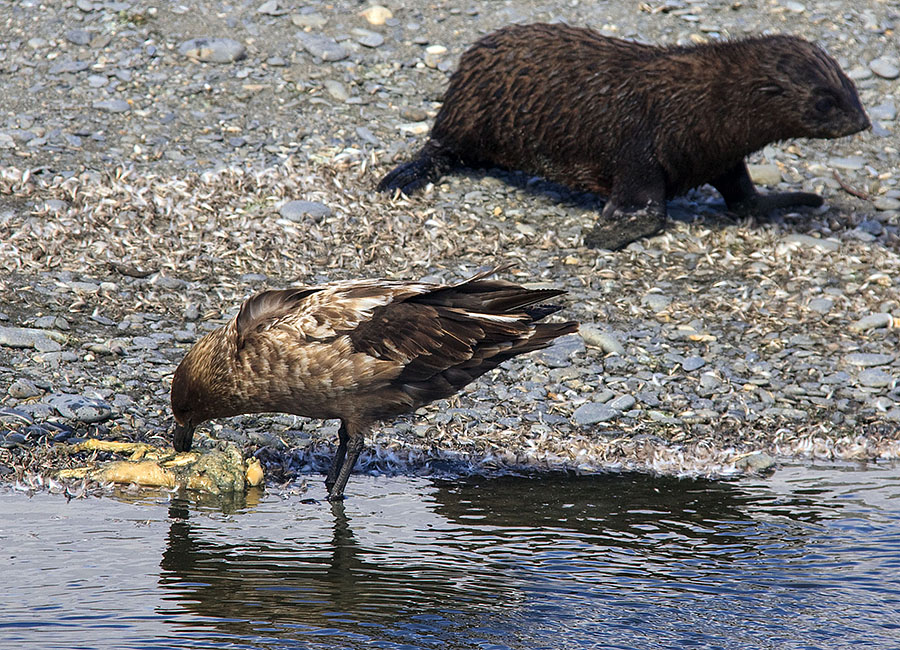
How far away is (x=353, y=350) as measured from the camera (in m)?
6.60

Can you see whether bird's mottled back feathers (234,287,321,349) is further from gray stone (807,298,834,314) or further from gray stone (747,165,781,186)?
gray stone (747,165,781,186)

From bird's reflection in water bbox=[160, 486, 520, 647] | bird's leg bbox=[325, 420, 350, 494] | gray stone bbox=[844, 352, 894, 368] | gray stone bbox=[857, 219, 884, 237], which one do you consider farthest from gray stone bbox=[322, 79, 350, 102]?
bird's reflection in water bbox=[160, 486, 520, 647]

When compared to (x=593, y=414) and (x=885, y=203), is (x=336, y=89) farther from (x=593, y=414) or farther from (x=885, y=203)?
(x=593, y=414)

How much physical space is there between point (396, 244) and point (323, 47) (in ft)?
12.9

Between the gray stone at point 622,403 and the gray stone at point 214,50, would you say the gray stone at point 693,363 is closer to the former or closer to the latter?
the gray stone at point 622,403

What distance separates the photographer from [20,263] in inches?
367

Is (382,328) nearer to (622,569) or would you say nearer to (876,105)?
(622,569)

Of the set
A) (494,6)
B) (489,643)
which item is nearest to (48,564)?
(489,643)

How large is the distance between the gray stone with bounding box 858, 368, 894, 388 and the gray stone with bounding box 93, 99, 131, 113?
7.71 metres

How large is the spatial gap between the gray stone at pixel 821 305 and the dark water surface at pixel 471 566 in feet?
7.82

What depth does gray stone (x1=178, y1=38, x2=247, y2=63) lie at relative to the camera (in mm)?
12844

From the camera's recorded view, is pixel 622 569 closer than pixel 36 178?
Yes

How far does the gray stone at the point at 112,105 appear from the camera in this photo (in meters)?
12.1

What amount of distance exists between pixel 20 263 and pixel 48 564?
4425 mm
